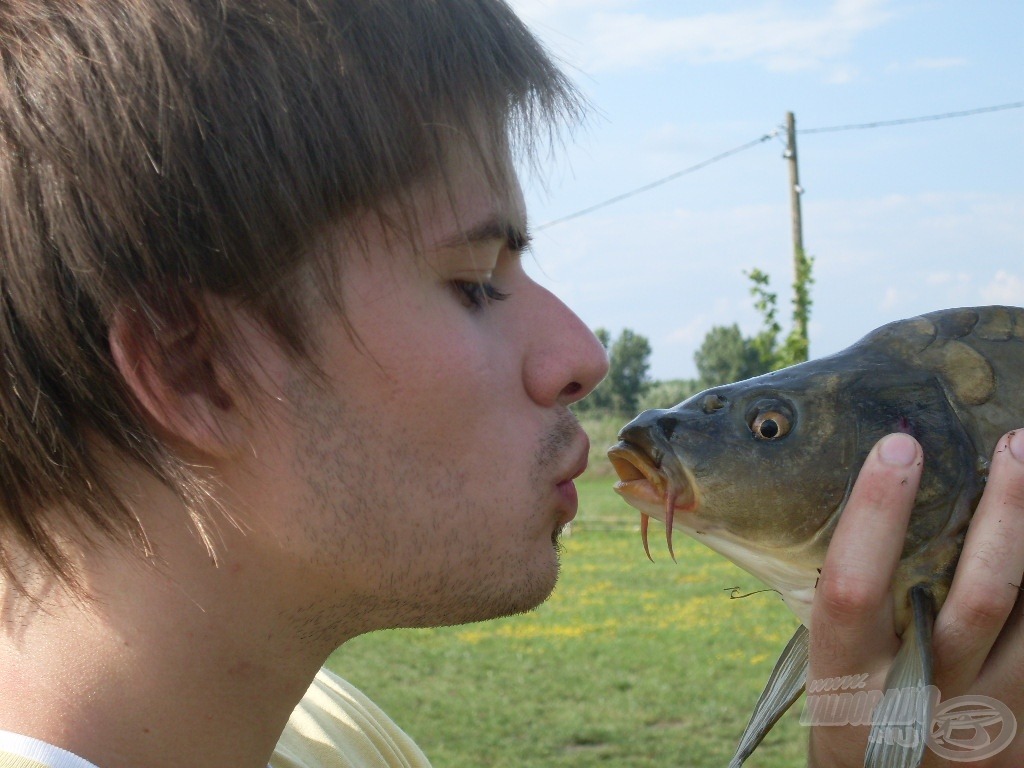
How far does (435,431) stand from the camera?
1.67 metres

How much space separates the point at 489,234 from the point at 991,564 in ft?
3.12

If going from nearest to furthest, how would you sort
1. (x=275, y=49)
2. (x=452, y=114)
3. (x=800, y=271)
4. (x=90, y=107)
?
(x=90, y=107) < (x=275, y=49) < (x=452, y=114) < (x=800, y=271)

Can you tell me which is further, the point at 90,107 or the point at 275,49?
the point at 275,49

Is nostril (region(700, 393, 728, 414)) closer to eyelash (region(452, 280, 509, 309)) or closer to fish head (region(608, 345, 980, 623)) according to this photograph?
fish head (region(608, 345, 980, 623))

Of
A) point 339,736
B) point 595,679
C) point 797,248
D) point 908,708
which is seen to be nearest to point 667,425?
point 908,708

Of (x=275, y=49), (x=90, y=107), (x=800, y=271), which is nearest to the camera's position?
(x=90, y=107)

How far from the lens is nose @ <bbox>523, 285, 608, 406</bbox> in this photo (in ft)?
5.67

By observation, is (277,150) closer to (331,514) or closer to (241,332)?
(241,332)

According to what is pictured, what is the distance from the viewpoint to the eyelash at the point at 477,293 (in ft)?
5.59

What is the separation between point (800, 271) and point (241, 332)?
12526mm

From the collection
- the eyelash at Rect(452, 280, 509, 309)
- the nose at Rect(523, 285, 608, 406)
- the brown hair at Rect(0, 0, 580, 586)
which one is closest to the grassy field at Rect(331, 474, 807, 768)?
the nose at Rect(523, 285, 608, 406)

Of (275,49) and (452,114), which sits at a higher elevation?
(275,49)

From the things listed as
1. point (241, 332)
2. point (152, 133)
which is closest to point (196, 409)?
point (241, 332)

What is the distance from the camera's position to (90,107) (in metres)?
1.49
